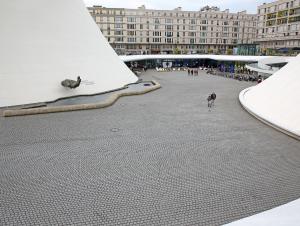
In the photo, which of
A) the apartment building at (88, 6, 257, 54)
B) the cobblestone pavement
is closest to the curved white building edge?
the cobblestone pavement

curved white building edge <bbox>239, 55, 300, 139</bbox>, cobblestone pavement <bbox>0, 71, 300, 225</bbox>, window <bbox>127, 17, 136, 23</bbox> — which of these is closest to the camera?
cobblestone pavement <bbox>0, 71, 300, 225</bbox>

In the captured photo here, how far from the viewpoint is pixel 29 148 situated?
35.8 feet

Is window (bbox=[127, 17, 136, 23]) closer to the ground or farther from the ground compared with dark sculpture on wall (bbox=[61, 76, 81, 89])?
farther from the ground

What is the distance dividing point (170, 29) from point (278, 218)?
243 feet

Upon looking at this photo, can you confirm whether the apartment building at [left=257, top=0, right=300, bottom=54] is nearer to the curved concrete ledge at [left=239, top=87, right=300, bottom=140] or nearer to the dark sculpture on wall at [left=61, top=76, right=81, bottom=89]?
the curved concrete ledge at [left=239, top=87, right=300, bottom=140]

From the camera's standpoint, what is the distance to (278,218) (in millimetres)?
4438

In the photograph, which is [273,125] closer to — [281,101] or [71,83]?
[281,101]

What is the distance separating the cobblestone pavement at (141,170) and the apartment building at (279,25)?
44584 millimetres

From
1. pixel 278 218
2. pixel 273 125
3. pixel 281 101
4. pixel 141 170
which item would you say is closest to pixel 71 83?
pixel 141 170

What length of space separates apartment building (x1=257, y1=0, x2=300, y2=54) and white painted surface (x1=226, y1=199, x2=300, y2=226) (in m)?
50.9

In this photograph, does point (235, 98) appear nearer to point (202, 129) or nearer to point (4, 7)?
point (202, 129)

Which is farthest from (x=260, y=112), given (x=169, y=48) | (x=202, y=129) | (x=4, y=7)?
(x=169, y=48)

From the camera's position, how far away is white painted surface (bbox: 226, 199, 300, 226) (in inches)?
166

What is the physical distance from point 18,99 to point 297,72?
1793 cm
